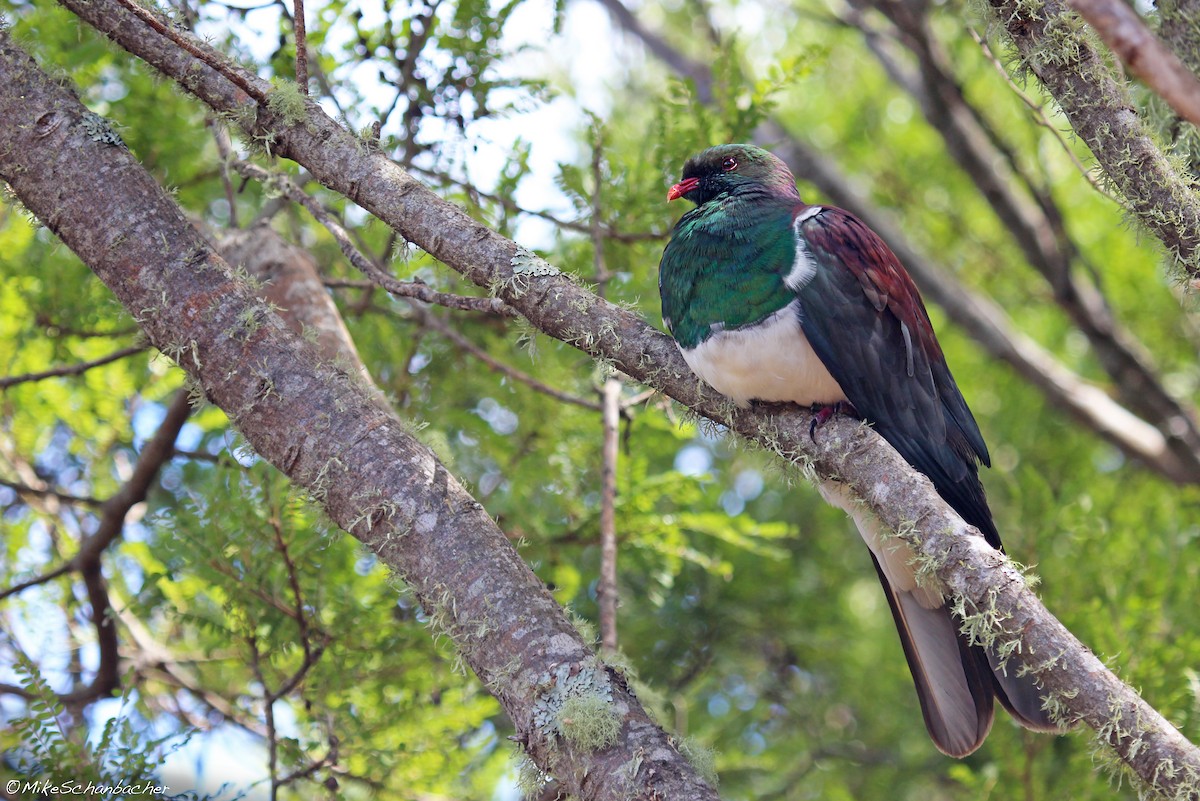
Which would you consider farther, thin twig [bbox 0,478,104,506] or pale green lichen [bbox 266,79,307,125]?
thin twig [bbox 0,478,104,506]

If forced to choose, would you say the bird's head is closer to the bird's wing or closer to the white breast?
the bird's wing

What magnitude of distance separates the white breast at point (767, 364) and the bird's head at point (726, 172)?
60cm

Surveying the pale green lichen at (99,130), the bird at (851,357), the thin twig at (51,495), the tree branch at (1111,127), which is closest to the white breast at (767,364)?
the bird at (851,357)

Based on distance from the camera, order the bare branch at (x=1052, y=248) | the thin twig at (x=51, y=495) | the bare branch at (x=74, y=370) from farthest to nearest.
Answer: the bare branch at (x=1052, y=248) < the thin twig at (x=51, y=495) < the bare branch at (x=74, y=370)

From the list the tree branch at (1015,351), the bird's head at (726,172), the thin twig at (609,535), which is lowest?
the thin twig at (609,535)

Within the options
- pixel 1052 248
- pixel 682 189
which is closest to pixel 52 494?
pixel 682 189

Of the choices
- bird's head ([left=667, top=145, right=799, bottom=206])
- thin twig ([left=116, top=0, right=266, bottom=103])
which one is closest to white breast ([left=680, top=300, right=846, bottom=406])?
bird's head ([left=667, top=145, right=799, bottom=206])

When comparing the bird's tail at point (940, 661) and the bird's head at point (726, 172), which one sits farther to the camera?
the bird's head at point (726, 172)

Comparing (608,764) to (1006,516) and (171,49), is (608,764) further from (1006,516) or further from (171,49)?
(1006,516)

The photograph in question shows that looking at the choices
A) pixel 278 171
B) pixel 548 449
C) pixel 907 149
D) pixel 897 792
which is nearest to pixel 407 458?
pixel 278 171

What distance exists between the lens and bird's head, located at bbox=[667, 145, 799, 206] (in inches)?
118

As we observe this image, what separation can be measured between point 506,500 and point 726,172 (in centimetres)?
154

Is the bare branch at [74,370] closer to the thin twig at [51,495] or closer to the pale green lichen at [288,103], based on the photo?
the thin twig at [51,495]

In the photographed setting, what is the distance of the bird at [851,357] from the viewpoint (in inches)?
97.8
